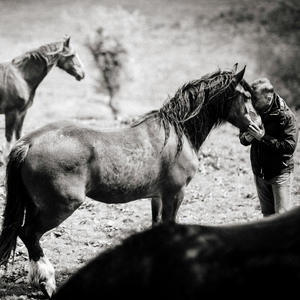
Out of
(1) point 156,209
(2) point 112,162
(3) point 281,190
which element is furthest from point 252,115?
(2) point 112,162

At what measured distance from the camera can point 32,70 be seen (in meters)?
9.25

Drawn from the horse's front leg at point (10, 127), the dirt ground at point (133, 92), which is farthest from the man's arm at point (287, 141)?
the horse's front leg at point (10, 127)

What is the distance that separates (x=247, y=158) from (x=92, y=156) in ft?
19.0

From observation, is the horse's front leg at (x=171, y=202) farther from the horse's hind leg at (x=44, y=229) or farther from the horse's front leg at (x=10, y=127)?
the horse's front leg at (x=10, y=127)

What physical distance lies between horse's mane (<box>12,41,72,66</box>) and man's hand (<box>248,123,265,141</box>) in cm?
569

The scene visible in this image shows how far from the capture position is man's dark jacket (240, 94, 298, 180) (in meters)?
4.41

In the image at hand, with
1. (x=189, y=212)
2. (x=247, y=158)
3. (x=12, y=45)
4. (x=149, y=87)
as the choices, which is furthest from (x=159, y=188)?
(x=12, y=45)

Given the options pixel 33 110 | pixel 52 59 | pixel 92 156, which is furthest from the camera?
pixel 33 110

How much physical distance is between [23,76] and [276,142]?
19.8 ft

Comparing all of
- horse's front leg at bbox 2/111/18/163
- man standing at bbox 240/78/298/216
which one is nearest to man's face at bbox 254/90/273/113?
man standing at bbox 240/78/298/216

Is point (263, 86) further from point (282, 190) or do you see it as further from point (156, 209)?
point (156, 209)

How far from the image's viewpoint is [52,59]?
370 inches

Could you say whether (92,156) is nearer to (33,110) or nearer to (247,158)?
(247,158)

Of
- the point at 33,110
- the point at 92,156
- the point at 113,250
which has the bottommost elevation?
the point at 33,110
